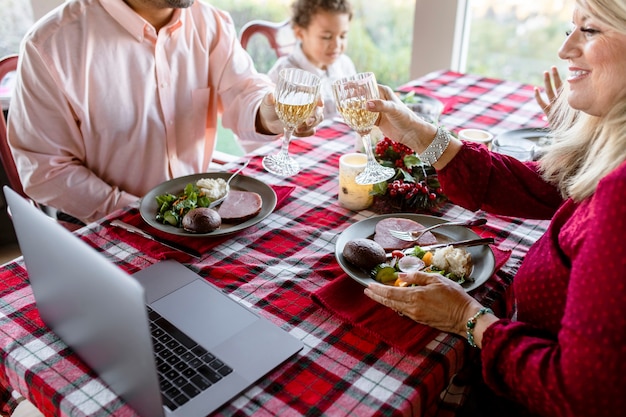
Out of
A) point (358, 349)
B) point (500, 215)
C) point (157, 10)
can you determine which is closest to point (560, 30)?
point (500, 215)

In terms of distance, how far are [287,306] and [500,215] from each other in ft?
2.22

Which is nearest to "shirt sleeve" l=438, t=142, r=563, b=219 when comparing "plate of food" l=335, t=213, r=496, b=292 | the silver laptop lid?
"plate of food" l=335, t=213, r=496, b=292

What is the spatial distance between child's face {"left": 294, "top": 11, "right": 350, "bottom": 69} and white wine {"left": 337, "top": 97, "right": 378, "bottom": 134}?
4.62 feet

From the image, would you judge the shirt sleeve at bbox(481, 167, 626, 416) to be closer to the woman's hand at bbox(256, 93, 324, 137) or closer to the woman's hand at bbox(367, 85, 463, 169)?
the woman's hand at bbox(367, 85, 463, 169)

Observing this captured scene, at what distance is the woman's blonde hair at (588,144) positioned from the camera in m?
1.04

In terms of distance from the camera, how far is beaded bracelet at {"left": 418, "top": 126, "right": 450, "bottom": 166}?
1.45m

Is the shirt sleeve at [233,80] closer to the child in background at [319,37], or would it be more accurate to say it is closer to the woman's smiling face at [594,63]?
the child in background at [319,37]

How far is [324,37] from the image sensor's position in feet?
8.91

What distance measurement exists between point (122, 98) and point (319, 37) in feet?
3.88

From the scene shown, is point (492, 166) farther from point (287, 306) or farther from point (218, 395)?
point (218, 395)

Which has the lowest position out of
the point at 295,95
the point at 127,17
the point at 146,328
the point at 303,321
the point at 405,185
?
the point at 303,321

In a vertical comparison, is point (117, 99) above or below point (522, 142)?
above

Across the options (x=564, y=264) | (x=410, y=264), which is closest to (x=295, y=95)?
(x=410, y=264)

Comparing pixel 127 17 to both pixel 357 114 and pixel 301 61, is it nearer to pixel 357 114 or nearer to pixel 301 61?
pixel 357 114
